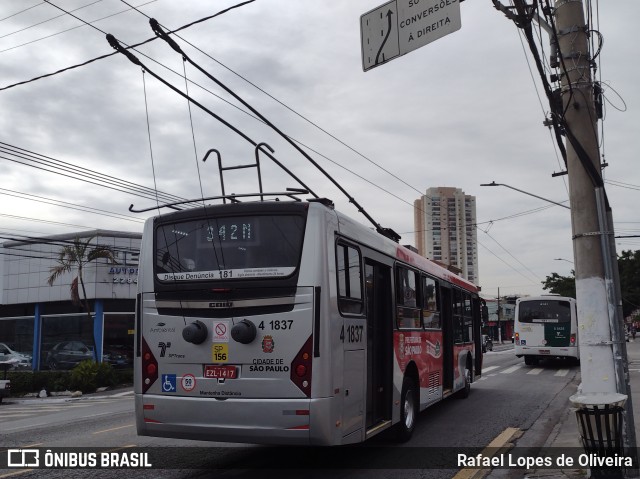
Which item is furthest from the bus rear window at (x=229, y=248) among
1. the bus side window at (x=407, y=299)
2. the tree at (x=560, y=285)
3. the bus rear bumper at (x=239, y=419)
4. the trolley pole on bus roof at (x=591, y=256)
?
the tree at (x=560, y=285)

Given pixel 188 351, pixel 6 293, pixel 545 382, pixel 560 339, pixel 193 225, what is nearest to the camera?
pixel 188 351

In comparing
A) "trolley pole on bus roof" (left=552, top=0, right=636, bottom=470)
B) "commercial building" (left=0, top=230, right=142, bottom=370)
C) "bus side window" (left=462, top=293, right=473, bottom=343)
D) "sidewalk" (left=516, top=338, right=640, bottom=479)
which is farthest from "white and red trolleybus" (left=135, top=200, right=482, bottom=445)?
"commercial building" (left=0, top=230, right=142, bottom=370)

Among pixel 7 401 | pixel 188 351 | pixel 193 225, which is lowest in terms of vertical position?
pixel 7 401

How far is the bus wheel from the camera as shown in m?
9.35

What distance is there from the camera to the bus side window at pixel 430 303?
11.0 metres

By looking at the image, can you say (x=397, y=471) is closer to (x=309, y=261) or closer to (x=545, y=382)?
(x=309, y=261)

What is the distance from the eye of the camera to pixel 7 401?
2358cm

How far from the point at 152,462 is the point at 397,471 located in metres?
3.20

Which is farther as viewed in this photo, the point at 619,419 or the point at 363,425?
the point at 363,425

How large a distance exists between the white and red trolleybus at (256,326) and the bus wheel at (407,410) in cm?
116

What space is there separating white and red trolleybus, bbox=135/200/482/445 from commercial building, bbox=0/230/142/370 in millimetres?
28187

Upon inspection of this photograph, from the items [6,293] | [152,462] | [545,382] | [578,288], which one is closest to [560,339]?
[545,382]

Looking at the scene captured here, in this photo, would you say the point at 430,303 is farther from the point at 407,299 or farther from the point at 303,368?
the point at 303,368

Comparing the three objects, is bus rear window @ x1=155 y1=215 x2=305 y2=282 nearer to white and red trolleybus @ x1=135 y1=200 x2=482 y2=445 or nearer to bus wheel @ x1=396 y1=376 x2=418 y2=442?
white and red trolleybus @ x1=135 y1=200 x2=482 y2=445
